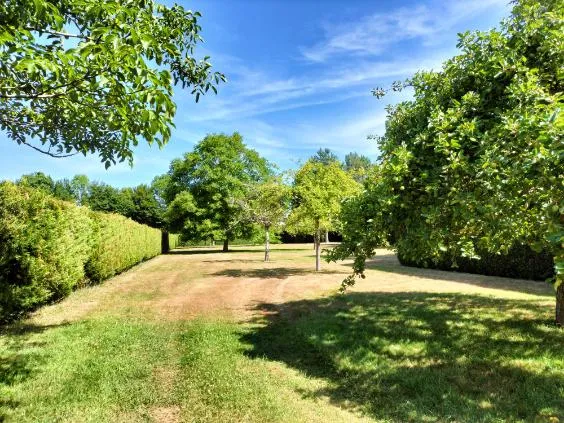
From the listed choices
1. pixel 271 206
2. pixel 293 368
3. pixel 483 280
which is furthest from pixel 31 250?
pixel 271 206

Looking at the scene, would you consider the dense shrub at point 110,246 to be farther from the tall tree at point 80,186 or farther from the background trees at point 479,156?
the tall tree at point 80,186

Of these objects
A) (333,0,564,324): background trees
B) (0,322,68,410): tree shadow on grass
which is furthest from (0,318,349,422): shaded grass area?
(333,0,564,324): background trees

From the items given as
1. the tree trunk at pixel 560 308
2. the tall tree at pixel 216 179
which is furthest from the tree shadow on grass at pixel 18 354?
the tall tree at pixel 216 179

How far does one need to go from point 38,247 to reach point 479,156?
36.4 ft

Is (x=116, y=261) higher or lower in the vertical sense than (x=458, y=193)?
lower

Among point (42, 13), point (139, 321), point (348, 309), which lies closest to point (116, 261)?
point (139, 321)

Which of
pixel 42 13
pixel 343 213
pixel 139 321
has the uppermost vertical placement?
pixel 42 13

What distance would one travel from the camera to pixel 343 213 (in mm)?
8016

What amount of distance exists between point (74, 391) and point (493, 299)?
1170cm

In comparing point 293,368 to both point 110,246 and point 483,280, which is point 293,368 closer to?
point 483,280

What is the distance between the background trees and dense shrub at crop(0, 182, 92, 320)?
27.2 ft

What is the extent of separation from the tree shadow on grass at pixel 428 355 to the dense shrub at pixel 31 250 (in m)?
6.21

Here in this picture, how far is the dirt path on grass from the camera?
11359 mm

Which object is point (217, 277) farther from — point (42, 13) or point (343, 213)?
point (42, 13)
